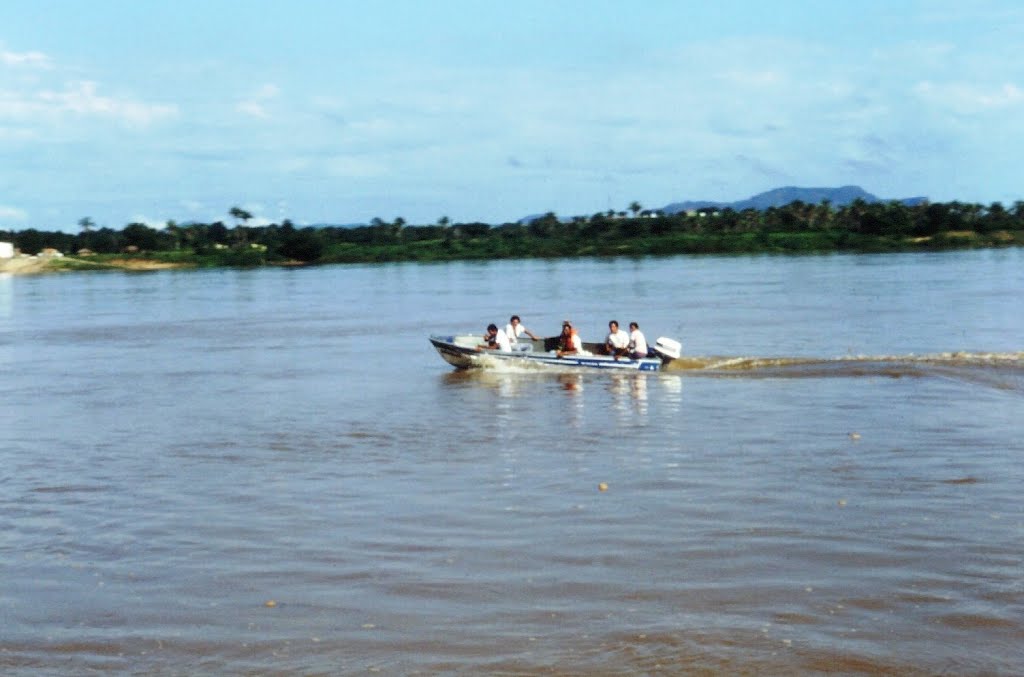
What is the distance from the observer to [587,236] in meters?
144

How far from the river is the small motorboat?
1.30ft

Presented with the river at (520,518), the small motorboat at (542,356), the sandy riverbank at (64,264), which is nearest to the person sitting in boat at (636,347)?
the small motorboat at (542,356)

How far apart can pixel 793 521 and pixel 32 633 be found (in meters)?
7.10

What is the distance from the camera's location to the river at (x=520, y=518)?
8922 millimetres

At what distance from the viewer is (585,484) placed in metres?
14.6

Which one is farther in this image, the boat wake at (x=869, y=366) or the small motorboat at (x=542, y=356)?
the small motorboat at (x=542, y=356)

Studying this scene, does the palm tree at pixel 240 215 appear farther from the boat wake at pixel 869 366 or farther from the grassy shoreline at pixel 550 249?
the boat wake at pixel 869 366

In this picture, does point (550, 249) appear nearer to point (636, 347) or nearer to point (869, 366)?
point (869, 366)

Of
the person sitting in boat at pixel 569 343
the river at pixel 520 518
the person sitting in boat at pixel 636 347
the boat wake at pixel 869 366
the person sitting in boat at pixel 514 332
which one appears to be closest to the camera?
the river at pixel 520 518

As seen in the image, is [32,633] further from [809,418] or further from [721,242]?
[721,242]

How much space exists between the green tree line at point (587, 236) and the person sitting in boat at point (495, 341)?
97.6 meters

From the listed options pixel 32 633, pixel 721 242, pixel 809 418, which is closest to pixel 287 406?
pixel 809 418

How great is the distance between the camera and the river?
892 cm

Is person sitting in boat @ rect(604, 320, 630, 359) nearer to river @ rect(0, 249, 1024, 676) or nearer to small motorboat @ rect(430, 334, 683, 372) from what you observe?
small motorboat @ rect(430, 334, 683, 372)
